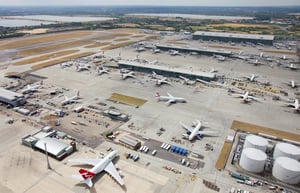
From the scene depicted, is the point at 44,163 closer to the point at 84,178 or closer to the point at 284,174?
the point at 84,178

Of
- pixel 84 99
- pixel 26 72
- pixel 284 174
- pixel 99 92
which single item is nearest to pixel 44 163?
pixel 84 99

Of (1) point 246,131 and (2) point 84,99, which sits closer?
(1) point 246,131

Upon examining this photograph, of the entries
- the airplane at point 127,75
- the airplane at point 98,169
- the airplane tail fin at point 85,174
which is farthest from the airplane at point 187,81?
the airplane tail fin at point 85,174

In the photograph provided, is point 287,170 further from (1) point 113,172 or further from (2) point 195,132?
(1) point 113,172

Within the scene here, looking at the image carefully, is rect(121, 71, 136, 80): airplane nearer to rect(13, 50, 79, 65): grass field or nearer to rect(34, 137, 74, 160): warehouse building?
rect(34, 137, 74, 160): warehouse building

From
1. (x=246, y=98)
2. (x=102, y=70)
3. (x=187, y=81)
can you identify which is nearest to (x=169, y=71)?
(x=187, y=81)

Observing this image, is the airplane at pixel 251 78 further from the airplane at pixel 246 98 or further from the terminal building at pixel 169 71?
the airplane at pixel 246 98

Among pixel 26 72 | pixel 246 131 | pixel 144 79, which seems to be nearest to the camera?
pixel 246 131
